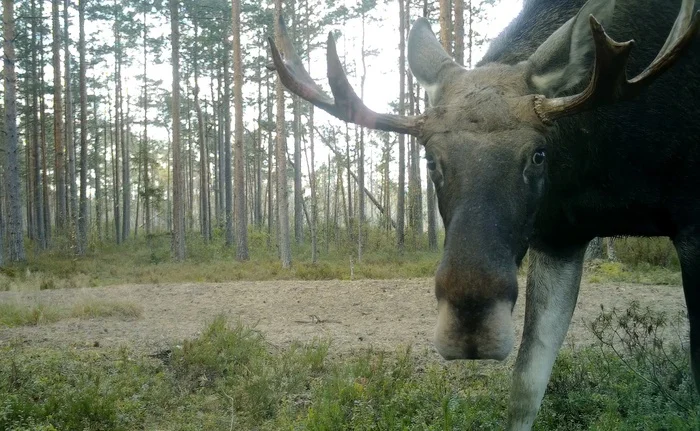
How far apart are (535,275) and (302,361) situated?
243 cm

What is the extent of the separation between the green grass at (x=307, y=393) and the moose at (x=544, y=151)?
582mm

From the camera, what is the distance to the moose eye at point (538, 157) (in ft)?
8.22

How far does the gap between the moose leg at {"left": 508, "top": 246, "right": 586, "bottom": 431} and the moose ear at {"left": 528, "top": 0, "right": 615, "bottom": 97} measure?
1.27 meters

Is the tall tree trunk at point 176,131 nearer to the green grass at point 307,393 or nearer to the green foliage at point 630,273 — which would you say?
the green foliage at point 630,273

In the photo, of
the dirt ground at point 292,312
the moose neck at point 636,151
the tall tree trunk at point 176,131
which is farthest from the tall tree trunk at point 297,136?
the moose neck at point 636,151

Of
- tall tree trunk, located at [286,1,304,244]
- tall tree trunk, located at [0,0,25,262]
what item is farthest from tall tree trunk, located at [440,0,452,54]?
tall tree trunk, located at [0,0,25,262]

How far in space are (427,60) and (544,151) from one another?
1183mm

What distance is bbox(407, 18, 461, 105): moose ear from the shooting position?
3217mm

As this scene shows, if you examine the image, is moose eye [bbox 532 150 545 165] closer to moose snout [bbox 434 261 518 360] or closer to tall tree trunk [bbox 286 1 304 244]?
moose snout [bbox 434 261 518 360]

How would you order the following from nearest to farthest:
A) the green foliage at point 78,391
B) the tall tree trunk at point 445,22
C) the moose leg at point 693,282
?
the moose leg at point 693,282 < the green foliage at point 78,391 < the tall tree trunk at point 445,22

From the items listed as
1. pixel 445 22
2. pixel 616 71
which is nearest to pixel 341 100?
pixel 616 71

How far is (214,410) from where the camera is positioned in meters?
4.17

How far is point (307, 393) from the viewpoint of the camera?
14.8 ft

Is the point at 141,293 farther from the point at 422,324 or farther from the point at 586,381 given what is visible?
the point at 586,381
